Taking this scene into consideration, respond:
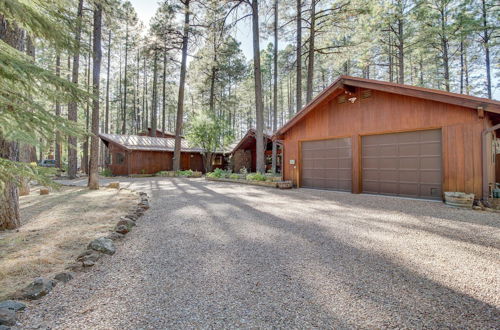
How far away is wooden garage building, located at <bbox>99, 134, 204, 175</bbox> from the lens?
18234 millimetres

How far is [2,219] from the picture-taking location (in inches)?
155

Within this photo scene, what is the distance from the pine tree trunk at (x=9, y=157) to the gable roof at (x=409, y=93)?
8.19m

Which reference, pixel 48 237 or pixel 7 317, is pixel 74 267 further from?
pixel 48 237

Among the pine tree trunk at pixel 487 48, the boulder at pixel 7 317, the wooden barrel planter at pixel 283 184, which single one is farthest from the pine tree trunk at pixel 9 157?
the pine tree trunk at pixel 487 48

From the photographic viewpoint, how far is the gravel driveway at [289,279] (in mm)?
1804

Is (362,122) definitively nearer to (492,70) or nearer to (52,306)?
(52,306)

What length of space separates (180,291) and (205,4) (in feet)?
53.0

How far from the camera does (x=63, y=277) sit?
2.34 metres

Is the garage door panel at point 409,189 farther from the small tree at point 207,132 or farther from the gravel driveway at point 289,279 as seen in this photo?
the small tree at point 207,132

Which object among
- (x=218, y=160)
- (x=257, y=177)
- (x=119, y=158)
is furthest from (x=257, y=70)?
(x=119, y=158)

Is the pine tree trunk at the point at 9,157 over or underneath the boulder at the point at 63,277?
over

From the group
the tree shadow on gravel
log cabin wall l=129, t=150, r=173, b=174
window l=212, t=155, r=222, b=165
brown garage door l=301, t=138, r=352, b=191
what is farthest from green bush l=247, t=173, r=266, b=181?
window l=212, t=155, r=222, b=165

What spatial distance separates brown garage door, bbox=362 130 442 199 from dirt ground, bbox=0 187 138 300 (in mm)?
7602

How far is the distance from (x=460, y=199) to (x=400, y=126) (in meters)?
2.60
